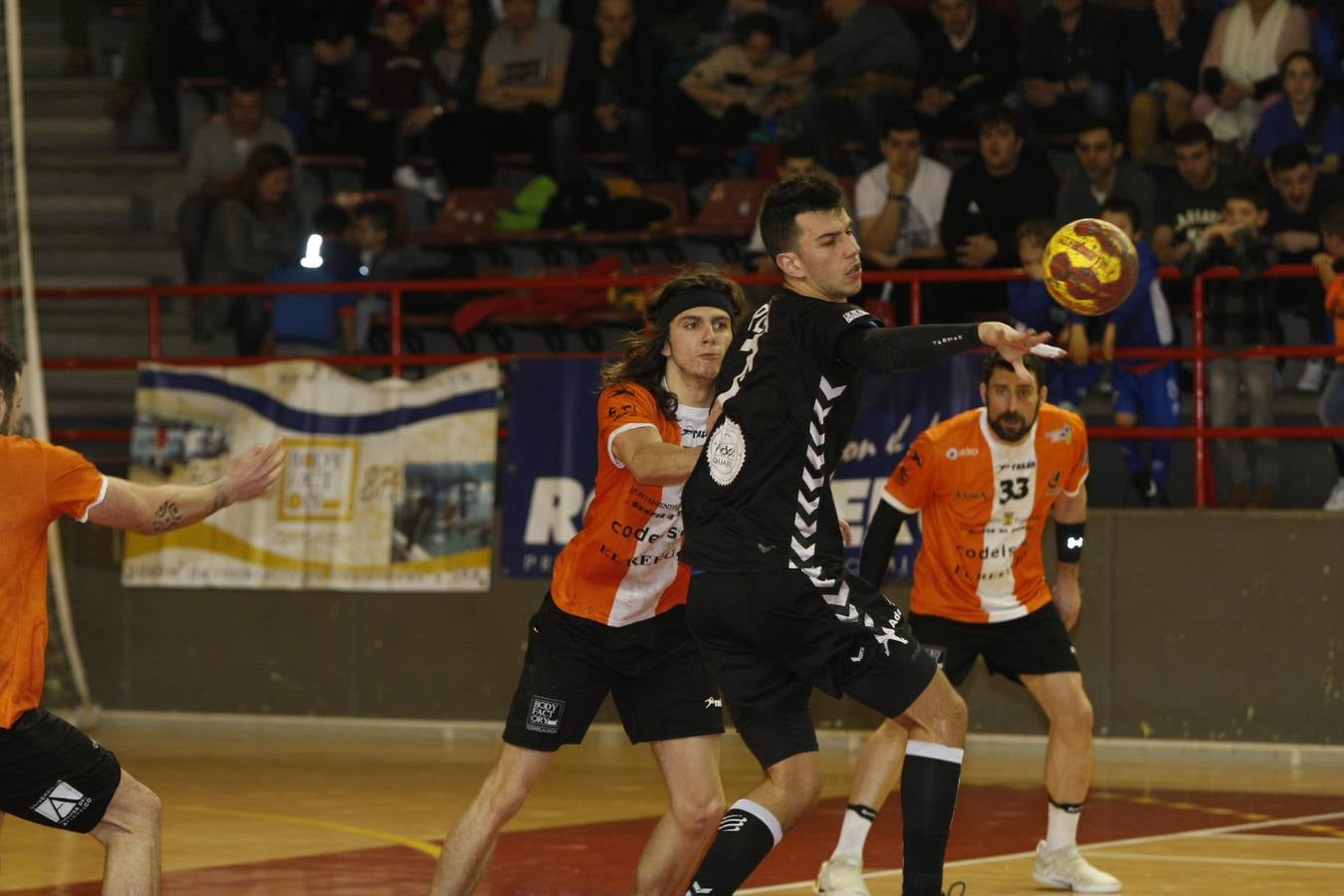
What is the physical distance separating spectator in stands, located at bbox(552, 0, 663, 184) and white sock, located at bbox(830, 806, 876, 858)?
8745mm

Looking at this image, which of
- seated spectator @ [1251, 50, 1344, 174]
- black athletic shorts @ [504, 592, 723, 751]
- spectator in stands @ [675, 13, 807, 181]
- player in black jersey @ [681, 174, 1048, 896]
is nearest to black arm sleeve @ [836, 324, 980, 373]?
player in black jersey @ [681, 174, 1048, 896]

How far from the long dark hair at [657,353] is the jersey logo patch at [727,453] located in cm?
84

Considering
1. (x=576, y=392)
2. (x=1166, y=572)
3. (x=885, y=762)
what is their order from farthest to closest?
(x=576, y=392)
(x=1166, y=572)
(x=885, y=762)

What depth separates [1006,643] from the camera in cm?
882

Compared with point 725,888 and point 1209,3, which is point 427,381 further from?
point 725,888

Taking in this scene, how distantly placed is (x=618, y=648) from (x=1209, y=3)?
34.3ft

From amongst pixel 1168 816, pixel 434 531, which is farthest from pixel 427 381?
pixel 1168 816

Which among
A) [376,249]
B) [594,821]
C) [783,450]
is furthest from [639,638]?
[376,249]

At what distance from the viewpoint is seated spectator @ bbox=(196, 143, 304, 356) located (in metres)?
15.9

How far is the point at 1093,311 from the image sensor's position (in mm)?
6414

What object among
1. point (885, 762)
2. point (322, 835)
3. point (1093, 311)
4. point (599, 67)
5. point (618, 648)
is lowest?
point (322, 835)

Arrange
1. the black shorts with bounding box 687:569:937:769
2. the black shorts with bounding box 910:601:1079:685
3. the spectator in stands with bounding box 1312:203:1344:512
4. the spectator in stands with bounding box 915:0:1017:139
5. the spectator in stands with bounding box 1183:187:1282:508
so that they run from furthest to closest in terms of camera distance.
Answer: the spectator in stands with bounding box 915:0:1017:139
the spectator in stands with bounding box 1183:187:1282:508
the spectator in stands with bounding box 1312:203:1344:512
the black shorts with bounding box 910:601:1079:685
the black shorts with bounding box 687:569:937:769

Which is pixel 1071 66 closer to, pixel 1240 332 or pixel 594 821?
pixel 1240 332

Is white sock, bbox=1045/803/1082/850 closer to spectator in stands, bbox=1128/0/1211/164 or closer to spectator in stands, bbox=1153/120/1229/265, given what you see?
spectator in stands, bbox=1153/120/1229/265
